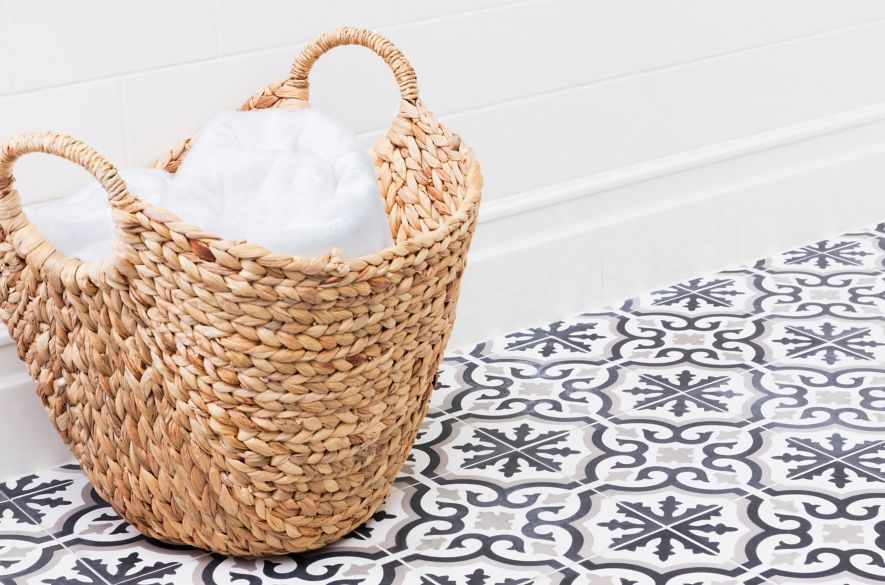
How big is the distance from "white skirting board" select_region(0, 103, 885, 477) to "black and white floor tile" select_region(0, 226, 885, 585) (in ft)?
0.18

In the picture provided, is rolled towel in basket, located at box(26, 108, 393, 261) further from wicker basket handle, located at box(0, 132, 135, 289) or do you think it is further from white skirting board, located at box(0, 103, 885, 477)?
white skirting board, located at box(0, 103, 885, 477)

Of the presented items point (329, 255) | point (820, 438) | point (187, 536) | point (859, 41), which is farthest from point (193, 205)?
point (859, 41)

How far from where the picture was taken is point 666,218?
7.34 feet

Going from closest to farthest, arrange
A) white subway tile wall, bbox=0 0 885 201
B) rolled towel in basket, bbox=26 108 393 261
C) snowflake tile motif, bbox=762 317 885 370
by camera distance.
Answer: rolled towel in basket, bbox=26 108 393 261 < white subway tile wall, bbox=0 0 885 201 < snowflake tile motif, bbox=762 317 885 370

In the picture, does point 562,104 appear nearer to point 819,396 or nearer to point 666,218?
point 666,218

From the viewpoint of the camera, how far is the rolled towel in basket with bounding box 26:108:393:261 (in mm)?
1425

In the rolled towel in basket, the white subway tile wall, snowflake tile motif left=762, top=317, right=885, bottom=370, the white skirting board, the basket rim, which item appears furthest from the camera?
the white skirting board

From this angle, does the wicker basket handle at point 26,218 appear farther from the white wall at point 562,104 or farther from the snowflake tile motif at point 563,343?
the snowflake tile motif at point 563,343

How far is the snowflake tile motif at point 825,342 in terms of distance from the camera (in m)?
1.98

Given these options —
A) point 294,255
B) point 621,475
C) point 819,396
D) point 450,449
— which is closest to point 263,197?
point 294,255

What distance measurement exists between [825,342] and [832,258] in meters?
0.37

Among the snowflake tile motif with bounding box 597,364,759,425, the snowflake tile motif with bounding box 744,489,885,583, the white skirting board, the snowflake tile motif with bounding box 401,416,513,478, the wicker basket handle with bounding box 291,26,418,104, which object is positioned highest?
the wicker basket handle with bounding box 291,26,418,104

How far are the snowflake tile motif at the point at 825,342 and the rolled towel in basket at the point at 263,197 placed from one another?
2.55ft

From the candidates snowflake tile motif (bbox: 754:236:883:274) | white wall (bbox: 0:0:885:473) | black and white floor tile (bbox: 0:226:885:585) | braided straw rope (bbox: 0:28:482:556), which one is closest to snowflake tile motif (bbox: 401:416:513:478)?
black and white floor tile (bbox: 0:226:885:585)
